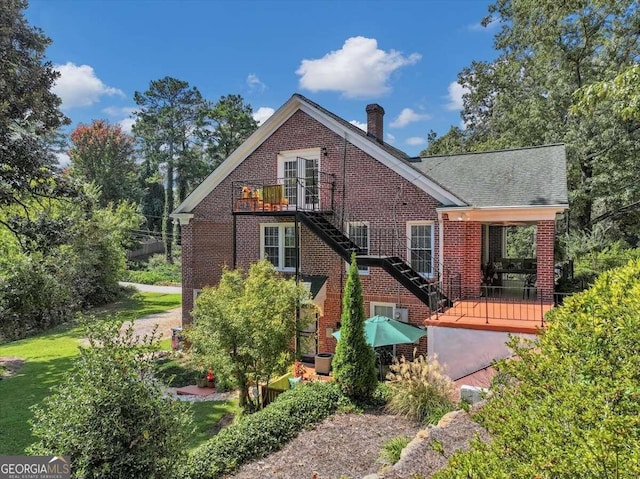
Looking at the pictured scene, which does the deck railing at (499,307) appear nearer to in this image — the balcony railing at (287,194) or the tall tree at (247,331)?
the tall tree at (247,331)

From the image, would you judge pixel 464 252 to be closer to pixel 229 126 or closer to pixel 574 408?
pixel 574 408

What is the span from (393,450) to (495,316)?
5347 millimetres

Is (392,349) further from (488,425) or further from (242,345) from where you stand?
(488,425)

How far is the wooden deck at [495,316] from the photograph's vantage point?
32.0ft

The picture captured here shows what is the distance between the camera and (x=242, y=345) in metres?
9.40

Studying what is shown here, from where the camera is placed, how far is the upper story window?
15.0m

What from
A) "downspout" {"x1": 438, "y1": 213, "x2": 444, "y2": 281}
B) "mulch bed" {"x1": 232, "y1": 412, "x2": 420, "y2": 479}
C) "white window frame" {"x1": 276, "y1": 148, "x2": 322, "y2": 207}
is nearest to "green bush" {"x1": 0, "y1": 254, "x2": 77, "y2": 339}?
"white window frame" {"x1": 276, "y1": 148, "x2": 322, "y2": 207}

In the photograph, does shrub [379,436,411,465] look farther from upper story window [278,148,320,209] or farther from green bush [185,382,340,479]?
upper story window [278,148,320,209]

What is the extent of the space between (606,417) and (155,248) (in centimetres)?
5256

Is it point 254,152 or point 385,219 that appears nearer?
point 385,219

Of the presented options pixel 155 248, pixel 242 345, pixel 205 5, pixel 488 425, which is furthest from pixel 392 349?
pixel 155 248

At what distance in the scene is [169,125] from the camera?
4528 cm

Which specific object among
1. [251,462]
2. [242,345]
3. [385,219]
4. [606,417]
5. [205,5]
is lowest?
[251,462]

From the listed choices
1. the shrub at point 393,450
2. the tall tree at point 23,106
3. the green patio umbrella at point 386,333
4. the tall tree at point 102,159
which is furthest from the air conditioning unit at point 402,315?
the tall tree at point 102,159
